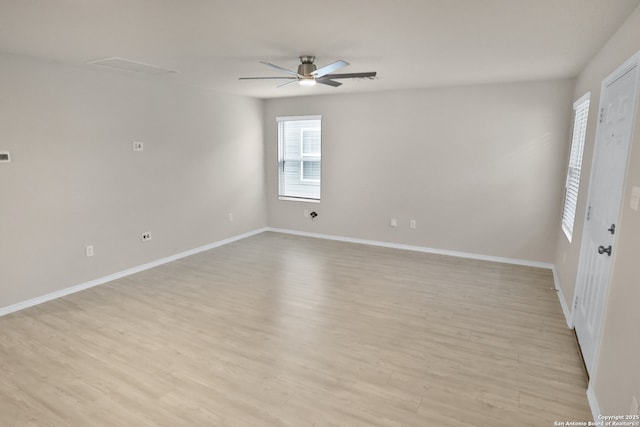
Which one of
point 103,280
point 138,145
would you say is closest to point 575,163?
point 138,145

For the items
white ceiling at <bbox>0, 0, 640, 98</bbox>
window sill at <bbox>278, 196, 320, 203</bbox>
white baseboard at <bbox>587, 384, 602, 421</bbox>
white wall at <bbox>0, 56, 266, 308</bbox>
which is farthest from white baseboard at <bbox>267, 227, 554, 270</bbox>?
white baseboard at <bbox>587, 384, 602, 421</bbox>

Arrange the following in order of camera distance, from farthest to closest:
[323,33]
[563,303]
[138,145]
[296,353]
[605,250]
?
[138,145], [563,303], [296,353], [323,33], [605,250]

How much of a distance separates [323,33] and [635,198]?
212cm

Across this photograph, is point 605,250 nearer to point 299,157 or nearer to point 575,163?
point 575,163

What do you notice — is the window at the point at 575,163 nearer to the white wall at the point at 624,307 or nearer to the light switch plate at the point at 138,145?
the white wall at the point at 624,307

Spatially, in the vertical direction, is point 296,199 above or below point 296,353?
above

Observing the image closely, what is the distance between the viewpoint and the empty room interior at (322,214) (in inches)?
85.3

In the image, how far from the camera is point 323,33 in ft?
8.55

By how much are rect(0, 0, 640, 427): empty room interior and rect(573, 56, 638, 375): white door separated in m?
0.03

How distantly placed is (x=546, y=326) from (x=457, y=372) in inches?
47.2

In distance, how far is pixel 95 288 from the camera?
3.97m

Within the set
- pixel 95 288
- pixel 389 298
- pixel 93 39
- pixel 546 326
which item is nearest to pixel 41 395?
pixel 95 288

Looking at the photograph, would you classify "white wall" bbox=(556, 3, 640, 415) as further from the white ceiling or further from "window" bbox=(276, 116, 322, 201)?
"window" bbox=(276, 116, 322, 201)

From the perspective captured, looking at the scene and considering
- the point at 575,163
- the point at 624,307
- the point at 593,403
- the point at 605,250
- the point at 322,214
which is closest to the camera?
the point at 624,307
